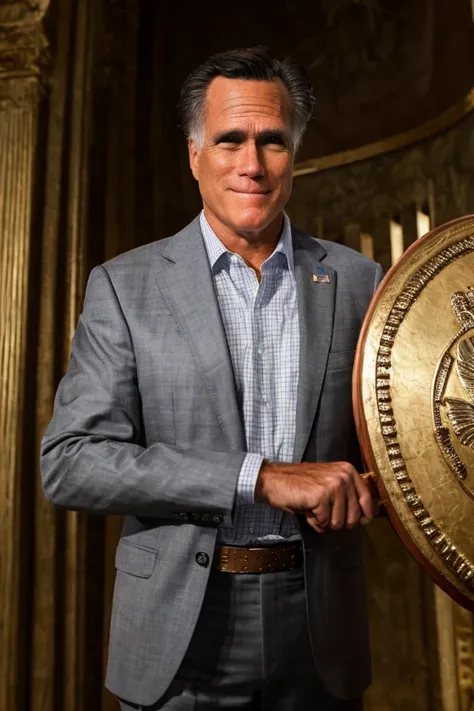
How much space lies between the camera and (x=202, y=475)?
99 cm

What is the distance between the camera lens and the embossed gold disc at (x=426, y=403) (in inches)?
38.3

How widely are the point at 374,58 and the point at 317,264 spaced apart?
1.37 m

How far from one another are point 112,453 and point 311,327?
0.37 metres

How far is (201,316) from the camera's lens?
1133 mm

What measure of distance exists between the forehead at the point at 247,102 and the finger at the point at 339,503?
1.99ft

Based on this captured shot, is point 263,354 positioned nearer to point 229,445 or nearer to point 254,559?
point 229,445

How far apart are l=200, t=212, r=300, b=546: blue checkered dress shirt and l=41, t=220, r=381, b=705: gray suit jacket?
0.04 metres

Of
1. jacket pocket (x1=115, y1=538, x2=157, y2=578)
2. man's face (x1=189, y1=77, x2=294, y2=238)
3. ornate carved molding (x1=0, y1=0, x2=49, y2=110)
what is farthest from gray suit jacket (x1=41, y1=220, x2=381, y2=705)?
ornate carved molding (x1=0, y1=0, x2=49, y2=110)

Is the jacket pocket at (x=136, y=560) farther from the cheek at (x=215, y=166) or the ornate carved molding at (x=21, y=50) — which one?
the ornate carved molding at (x=21, y=50)

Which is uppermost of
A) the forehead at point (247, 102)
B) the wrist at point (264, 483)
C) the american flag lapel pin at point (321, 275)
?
the forehead at point (247, 102)

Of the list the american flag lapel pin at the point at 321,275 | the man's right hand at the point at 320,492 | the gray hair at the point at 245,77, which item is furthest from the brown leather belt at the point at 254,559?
the gray hair at the point at 245,77

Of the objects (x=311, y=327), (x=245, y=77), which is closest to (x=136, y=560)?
(x=311, y=327)

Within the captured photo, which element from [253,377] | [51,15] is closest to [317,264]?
[253,377]

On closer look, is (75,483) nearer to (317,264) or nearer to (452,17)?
(317,264)
